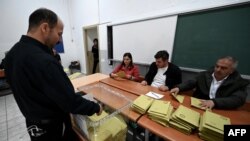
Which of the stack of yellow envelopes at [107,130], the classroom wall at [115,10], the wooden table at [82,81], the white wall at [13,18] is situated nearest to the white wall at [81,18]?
the classroom wall at [115,10]

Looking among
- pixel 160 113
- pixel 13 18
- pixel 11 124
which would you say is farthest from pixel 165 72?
pixel 13 18

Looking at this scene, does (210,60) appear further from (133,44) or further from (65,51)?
(65,51)

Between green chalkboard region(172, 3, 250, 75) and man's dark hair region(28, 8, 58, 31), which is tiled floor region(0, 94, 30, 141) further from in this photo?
green chalkboard region(172, 3, 250, 75)

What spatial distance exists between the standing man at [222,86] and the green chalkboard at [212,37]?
541mm

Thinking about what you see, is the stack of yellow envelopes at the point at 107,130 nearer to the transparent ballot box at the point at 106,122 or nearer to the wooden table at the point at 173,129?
the transparent ballot box at the point at 106,122

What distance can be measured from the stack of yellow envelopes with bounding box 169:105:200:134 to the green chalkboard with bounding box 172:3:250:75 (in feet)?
4.50

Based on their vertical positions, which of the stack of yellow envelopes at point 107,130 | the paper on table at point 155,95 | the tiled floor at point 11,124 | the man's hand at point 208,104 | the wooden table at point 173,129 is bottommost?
the tiled floor at point 11,124

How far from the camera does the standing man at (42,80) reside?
0.63 m

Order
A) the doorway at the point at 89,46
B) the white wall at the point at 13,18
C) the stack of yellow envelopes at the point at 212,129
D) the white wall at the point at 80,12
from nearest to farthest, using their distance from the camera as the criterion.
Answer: the stack of yellow envelopes at the point at 212,129
the white wall at the point at 80,12
the white wall at the point at 13,18
the doorway at the point at 89,46

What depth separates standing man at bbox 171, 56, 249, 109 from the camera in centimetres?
116

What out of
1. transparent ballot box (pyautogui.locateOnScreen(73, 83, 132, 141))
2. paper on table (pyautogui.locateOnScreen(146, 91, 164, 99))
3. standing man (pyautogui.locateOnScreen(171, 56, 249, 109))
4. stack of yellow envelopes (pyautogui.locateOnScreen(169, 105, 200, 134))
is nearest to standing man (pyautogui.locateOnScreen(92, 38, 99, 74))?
transparent ballot box (pyautogui.locateOnScreen(73, 83, 132, 141))

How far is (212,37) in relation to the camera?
1.85 m

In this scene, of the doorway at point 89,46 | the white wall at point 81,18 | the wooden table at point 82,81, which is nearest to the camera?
the wooden table at point 82,81

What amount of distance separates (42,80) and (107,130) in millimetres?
579
